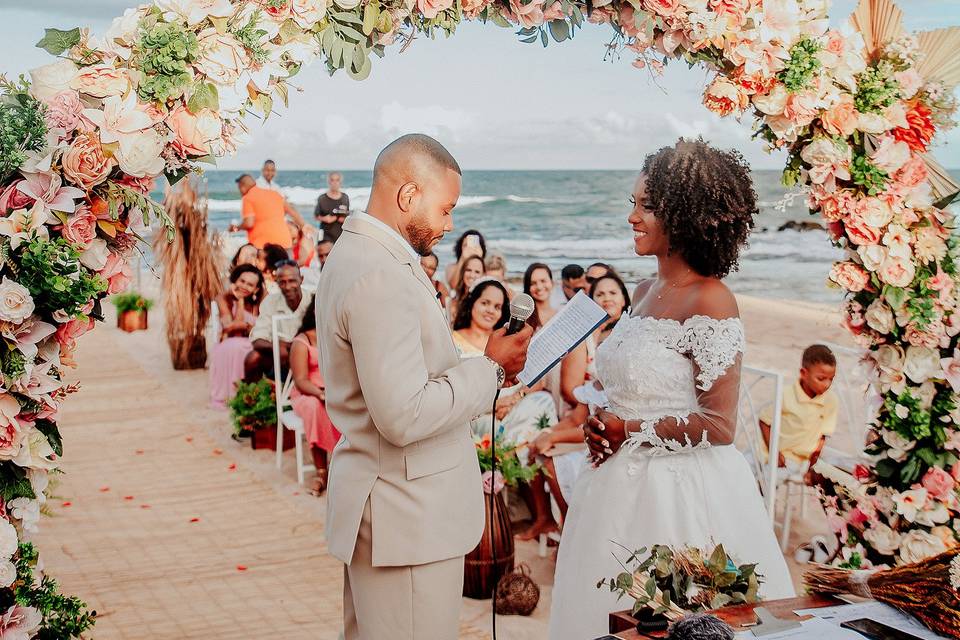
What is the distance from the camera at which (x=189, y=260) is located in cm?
984

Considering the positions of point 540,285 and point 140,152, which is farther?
point 540,285

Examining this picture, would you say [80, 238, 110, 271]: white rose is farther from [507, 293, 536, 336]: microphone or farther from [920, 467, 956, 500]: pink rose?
[920, 467, 956, 500]: pink rose

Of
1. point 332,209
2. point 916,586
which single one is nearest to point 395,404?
point 916,586

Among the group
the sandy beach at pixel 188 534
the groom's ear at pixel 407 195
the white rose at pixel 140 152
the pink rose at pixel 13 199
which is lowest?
the sandy beach at pixel 188 534

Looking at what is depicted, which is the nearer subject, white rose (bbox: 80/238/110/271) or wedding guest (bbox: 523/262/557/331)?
white rose (bbox: 80/238/110/271)

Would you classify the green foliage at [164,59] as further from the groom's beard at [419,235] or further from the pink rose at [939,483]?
the pink rose at [939,483]

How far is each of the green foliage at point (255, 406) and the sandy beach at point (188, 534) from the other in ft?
0.76

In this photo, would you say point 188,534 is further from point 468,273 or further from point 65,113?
point 65,113

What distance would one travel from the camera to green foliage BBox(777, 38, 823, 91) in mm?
3133

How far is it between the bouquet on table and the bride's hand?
2.80 ft

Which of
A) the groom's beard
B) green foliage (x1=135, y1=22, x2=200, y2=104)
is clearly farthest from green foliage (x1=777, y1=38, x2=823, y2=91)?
green foliage (x1=135, y1=22, x2=200, y2=104)

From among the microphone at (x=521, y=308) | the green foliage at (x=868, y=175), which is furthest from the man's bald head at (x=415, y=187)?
the green foliage at (x=868, y=175)

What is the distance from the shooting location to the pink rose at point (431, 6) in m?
2.73

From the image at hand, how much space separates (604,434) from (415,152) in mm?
1303
